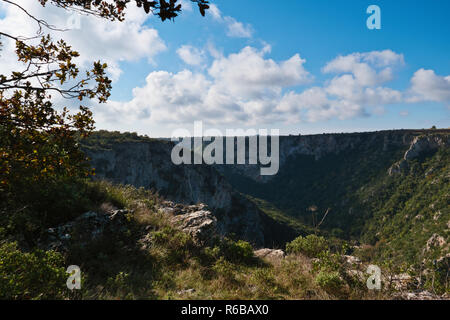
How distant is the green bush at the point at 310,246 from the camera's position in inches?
267

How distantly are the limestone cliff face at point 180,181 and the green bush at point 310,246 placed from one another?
5225 centimetres

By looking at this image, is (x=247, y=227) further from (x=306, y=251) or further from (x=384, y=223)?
(x=306, y=251)

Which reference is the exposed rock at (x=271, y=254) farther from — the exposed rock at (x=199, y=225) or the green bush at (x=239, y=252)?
the exposed rock at (x=199, y=225)

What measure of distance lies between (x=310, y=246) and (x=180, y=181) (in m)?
66.0

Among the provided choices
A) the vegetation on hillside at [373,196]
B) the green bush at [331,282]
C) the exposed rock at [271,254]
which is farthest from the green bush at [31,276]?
the vegetation on hillside at [373,196]

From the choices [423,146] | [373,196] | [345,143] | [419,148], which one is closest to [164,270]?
[373,196]

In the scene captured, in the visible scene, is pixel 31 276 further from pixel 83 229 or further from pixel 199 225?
pixel 199 225

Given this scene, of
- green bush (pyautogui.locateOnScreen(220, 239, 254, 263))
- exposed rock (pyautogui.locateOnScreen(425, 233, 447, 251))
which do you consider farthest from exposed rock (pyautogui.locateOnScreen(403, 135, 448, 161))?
green bush (pyautogui.locateOnScreen(220, 239, 254, 263))

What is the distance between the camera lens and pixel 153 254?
19.0 ft

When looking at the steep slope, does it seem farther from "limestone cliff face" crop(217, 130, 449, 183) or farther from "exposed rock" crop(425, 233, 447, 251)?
"exposed rock" crop(425, 233, 447, 251)

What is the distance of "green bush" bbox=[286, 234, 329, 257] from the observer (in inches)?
267

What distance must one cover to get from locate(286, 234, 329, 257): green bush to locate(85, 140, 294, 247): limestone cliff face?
171ft

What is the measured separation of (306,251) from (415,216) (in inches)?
3414
